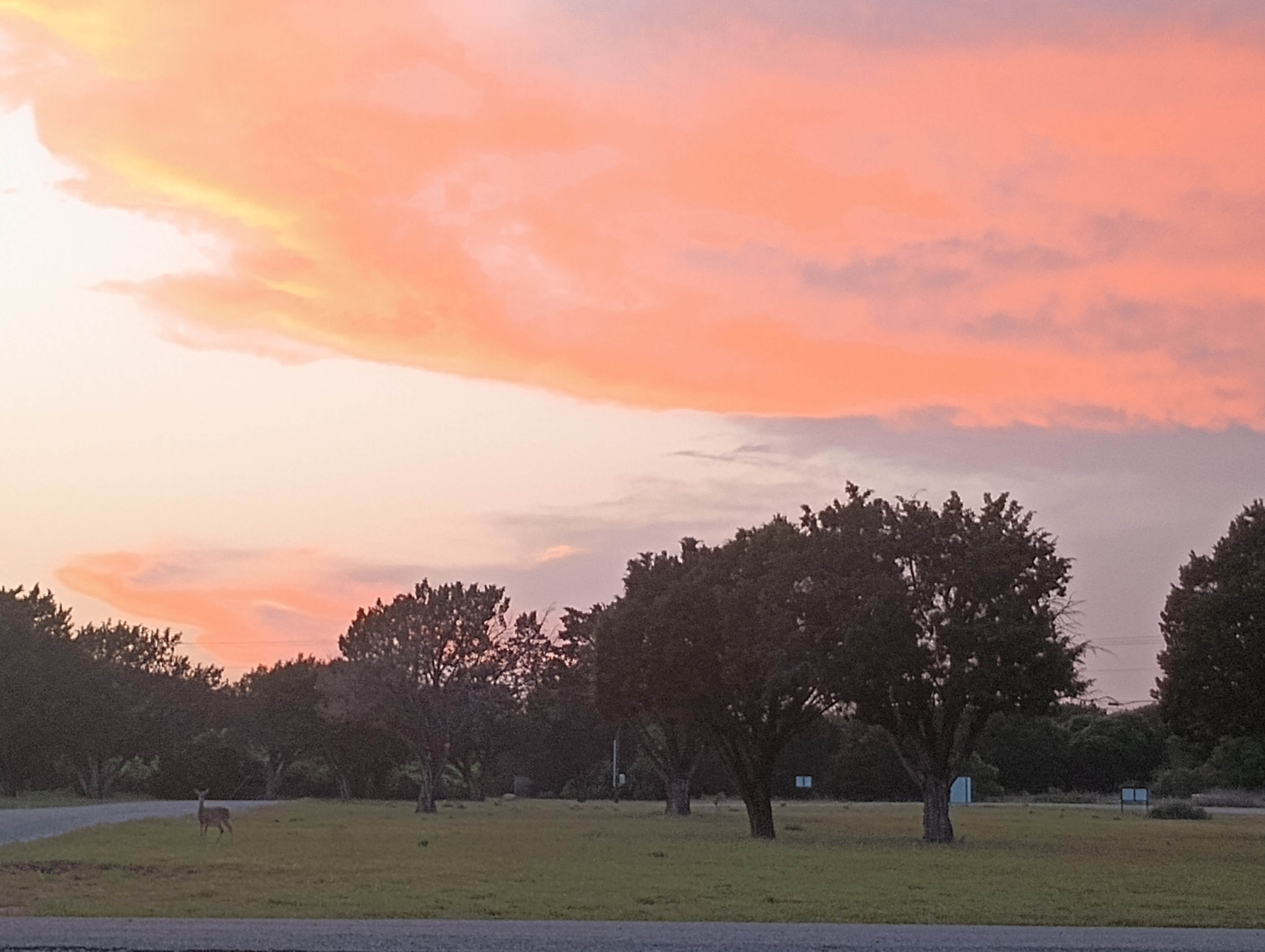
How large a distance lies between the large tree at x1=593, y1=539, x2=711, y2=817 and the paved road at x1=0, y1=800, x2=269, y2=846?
17541 mm

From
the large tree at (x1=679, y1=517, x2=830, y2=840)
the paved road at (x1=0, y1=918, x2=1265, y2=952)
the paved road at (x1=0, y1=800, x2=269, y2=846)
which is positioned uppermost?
the large tree at (x1=679, y1=517, x2=830, y2=840)

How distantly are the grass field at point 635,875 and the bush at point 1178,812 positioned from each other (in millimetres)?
19104

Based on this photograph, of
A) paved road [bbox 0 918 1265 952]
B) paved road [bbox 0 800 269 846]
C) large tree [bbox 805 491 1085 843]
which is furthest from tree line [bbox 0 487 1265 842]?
paved road [bbox 0 918 1265 952]

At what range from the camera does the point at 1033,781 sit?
110 meters

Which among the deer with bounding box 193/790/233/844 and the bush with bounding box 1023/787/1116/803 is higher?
the deer with bounding box 193/790/233/844

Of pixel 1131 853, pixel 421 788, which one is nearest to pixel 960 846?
pixel 1131 853

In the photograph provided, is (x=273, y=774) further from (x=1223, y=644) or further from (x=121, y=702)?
(x=1223, y=644)

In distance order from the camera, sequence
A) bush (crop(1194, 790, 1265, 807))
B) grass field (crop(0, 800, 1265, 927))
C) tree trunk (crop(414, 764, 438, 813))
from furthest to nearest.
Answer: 1. bush (crop(1194, 790, 1265, 807))
2. tree trunk (crop(414, 764, 438, 813))
3. grass field (crop(0, 800, 1265, 927))

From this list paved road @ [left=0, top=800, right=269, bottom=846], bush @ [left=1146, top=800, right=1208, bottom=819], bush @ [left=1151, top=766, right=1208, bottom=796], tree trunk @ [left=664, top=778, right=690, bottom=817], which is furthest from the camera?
bush @ [left=1151, top=766, right=1208, bottom=796]

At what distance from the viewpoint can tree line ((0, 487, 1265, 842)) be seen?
142ft

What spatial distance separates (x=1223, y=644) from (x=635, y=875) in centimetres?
2340

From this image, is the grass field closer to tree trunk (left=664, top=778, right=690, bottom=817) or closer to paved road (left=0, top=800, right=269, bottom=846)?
paved road (left=0, top=800, right=269, bottom=846)

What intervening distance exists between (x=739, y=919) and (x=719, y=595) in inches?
1137

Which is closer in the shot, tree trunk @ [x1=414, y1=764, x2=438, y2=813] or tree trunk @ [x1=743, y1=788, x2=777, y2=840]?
tree trunk @ [x1=743, y1=788, x2=777, y2=840]
